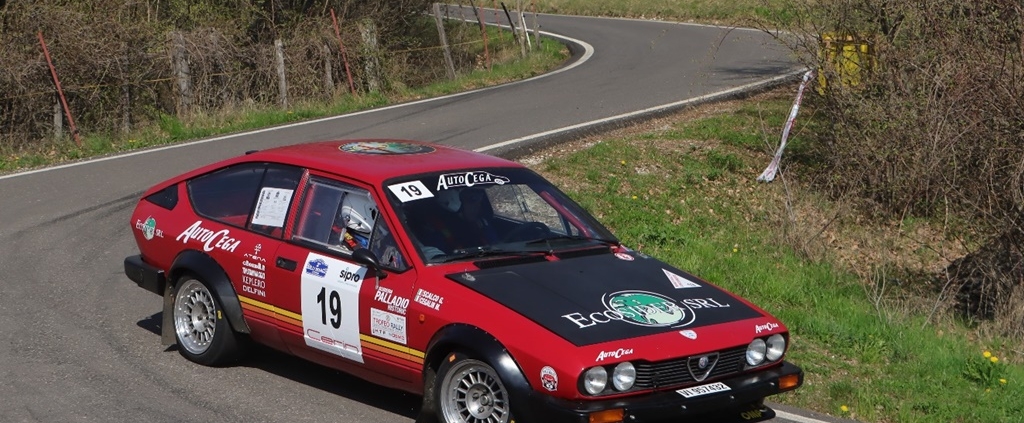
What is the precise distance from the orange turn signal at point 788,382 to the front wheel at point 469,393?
4.92 ft

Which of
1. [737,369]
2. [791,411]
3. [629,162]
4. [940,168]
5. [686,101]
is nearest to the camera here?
[737,369]

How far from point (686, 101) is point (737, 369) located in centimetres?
1392

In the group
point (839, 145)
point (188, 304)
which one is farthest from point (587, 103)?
point (188, 304)

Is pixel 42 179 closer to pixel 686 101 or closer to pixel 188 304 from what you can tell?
pixel 188 304

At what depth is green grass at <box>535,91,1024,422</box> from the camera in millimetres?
7793

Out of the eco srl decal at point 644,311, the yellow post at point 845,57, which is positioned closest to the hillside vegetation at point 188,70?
the yellow post at point 845,57

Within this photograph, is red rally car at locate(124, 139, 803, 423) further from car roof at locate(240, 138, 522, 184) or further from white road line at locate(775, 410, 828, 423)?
white road line at locate(775, 410, 828, 423)

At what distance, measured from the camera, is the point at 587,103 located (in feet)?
65.7

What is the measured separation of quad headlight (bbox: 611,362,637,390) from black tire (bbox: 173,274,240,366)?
112 inches

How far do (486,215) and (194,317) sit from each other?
86.6 inches

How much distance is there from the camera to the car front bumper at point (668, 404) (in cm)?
573

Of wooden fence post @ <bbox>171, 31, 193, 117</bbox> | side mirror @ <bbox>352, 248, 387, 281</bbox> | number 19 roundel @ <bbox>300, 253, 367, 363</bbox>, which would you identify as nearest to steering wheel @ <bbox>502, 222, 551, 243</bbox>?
side mirror @ <bbox>352, 248, 387, 281</bbox>

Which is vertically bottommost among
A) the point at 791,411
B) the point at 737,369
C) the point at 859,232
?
the point at 859,232

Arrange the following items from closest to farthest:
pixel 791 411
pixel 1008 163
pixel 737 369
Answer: pixel 737 369
pixel 791 411
pixel 1008 163
